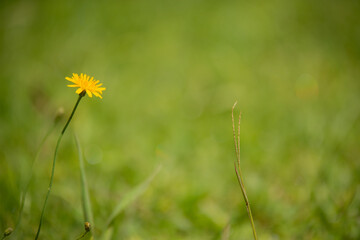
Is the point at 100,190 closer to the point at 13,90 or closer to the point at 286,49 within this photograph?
the point at 13,90

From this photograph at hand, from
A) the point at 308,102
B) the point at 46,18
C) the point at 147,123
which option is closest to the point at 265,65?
the point at 308,102

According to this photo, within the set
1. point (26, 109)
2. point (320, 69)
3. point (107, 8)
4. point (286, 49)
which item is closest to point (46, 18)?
point (107, 8)

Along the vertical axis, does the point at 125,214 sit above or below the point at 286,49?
below

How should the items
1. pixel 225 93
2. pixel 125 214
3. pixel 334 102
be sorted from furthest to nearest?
1. pixel 225 93
2. pixel 334 102
3. pixel 125 214

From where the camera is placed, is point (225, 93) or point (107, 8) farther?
point (107, 8)

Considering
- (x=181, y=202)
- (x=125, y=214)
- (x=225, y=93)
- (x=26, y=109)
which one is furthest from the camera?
(x=225, y=93)

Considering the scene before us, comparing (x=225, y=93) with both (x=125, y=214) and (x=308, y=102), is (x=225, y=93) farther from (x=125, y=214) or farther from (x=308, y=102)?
(x=125, y=214)

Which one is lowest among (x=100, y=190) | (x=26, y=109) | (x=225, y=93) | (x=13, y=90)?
(x=100, y=190)
